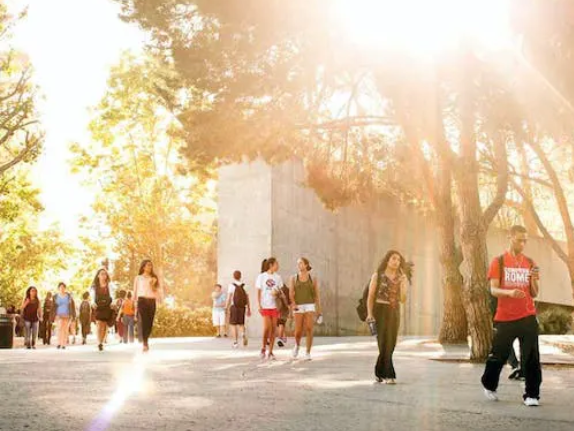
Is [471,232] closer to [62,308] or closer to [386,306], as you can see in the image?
[386,306]

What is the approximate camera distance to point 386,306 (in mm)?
11188

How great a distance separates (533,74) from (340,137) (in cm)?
1156

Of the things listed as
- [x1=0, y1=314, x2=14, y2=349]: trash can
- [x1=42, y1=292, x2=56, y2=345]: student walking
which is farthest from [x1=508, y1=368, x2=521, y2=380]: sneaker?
[x1=42, y1=292, x2=56, y2=345]: student walking

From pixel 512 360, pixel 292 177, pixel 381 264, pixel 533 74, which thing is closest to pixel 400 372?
pixel 512 360

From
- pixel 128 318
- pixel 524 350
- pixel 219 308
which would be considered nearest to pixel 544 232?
pixel 219 308

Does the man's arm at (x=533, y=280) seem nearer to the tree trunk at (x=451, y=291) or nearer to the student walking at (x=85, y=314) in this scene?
the tree trunk at (x=451, y=291)

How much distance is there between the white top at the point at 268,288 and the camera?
1606 cm

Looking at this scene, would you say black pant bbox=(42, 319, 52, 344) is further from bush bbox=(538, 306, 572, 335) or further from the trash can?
bush bbox=(538, 306, 572, 335)

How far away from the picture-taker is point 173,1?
1789cm

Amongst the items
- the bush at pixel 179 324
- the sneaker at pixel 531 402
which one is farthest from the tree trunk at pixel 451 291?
the sneaker at pixel 531 402

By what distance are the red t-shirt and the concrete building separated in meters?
21.1

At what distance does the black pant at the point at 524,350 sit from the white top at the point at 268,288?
24.0ft

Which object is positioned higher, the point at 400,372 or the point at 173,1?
the point at 173,1

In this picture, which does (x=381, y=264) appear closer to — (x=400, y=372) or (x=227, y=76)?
(x=400, y=372)
